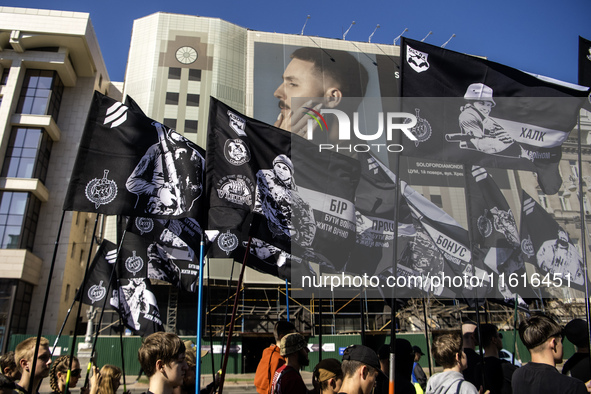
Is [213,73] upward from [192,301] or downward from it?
upward

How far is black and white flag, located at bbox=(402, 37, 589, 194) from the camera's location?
5.51m

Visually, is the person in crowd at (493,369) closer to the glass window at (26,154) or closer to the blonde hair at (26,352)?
the blonde hair at (26,352)

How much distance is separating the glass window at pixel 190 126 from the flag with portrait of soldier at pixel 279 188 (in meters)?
32.4

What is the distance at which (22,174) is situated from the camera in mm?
31375

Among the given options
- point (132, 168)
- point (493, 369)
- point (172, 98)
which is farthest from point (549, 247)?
point (172, 98)

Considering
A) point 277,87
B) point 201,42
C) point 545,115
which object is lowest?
point 545,115

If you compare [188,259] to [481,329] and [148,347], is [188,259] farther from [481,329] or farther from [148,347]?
[148,347]

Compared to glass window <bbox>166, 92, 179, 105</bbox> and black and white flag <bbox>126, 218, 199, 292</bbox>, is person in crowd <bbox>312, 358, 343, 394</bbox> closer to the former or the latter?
black and white flag <bbox>126, 218, 199, 292</bbox>

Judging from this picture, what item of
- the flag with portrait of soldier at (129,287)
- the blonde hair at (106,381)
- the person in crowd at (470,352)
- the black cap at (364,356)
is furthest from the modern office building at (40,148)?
the black cap at (364,356)

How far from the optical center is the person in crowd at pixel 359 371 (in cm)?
322

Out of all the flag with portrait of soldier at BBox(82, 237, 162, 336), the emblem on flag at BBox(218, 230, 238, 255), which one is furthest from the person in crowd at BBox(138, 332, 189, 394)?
the flag with portrait of soldier at BBox(82, 237, 162, 336)

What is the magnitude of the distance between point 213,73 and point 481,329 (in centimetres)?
3909

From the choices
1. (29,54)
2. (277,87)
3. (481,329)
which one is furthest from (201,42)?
(481,329)

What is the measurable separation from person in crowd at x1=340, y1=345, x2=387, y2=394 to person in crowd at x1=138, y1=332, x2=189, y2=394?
1.16 m
